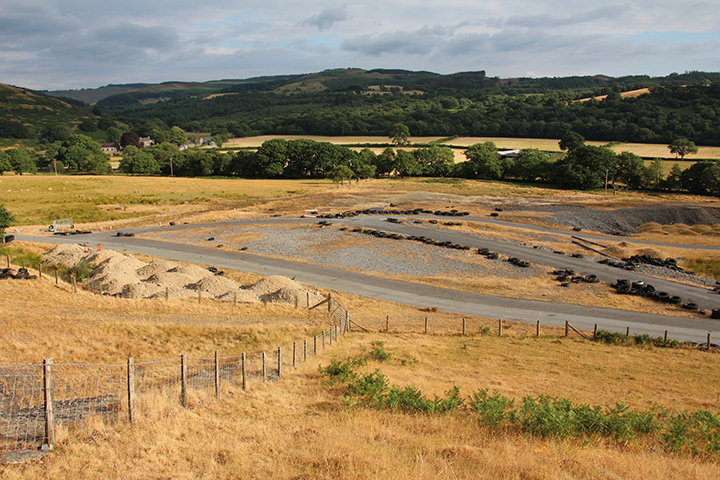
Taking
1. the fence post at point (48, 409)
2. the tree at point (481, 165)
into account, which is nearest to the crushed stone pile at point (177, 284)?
the fence post at point (48, 409)

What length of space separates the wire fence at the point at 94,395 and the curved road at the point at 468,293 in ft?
70.2

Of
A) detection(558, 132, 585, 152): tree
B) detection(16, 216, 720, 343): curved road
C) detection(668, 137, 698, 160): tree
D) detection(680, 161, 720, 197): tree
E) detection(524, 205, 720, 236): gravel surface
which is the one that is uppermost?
detection(558, 132, 585, 152): tree

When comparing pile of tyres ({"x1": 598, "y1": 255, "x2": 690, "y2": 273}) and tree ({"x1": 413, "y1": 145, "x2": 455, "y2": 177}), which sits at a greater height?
tree ({"x1": 413, "y1": 145, "x2": 455, "y2": 177})

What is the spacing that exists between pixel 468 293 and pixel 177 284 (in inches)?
1021

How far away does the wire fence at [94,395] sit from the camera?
12266mm

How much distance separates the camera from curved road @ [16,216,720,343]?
37625 millimetres

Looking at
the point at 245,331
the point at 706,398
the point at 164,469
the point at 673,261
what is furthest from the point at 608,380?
the point at 673,261

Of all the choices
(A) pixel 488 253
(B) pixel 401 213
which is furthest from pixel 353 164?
(A) pixel 488 253

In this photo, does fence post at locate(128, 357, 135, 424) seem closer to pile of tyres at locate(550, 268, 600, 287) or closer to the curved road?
the curved road

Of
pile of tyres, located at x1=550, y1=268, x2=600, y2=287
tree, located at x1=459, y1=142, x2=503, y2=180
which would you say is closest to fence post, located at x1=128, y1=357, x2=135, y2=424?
pile of tyres, located at x1=550, y1=268, x2=600, y2=287

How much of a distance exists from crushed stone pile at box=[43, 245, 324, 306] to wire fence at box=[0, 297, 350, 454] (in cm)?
1633

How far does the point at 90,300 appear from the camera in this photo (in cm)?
3347

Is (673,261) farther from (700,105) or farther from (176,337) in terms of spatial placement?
(700,105)

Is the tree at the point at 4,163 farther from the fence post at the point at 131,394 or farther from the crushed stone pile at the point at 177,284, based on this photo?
the fence post at the point at 131,394
